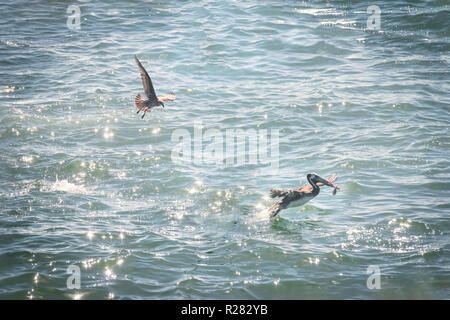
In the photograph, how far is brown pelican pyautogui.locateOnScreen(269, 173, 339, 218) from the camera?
10.3 meters

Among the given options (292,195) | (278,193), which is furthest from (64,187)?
(292,195)

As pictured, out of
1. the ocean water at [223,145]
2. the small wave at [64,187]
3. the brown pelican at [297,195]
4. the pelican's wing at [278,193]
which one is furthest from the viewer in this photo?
the small wave at [64,187]

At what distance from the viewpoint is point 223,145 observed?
13438 mm

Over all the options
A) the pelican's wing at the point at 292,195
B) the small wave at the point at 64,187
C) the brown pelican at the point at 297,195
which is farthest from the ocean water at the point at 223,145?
the pelican's wing at the point at 292,195

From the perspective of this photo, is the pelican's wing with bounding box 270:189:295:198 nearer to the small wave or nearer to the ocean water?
the ocean water

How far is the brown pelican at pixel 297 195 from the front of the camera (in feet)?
33.9

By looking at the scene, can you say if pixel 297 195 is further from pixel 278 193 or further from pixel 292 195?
pixel 278 193

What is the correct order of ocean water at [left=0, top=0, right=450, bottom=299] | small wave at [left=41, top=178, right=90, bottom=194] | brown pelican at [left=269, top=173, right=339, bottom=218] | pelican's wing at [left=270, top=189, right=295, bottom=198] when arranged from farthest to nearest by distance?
small wave at [left=41, top=178, right=90, bottom=194] < brown pelican at [left=269, top=173, right=339, bottom=218] < pelican's wing at [left=270, top=189, right=295, bottom=198] < ocean water at [left=0, top=0, right=450, bottom=299]

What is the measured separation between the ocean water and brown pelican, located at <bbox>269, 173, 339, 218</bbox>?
338 millimetres

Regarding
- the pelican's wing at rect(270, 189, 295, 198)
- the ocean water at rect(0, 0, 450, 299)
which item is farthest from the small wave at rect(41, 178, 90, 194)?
the pelican's wing at rect(270, 189, 295, 198)

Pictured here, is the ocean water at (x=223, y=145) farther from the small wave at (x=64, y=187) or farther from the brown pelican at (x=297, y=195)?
the brown pelican at (x=297, y=195)

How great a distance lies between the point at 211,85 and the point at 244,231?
774cm

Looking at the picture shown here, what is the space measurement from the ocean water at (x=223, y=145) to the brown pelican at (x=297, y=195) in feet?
1.11
